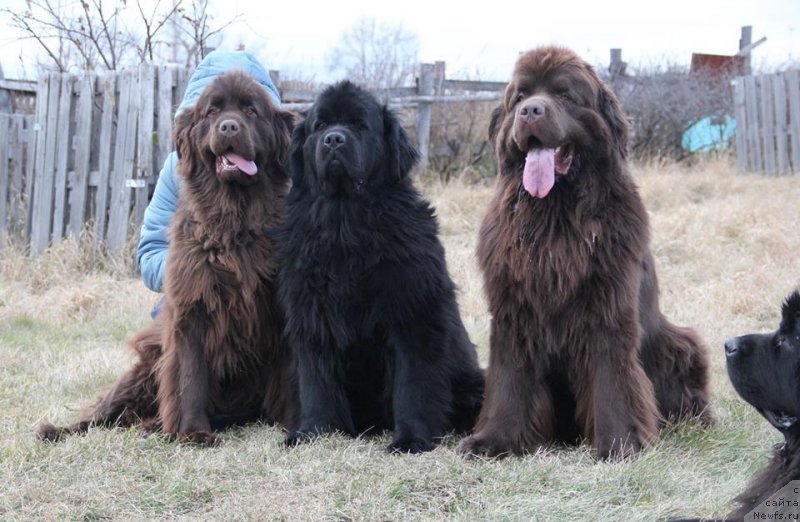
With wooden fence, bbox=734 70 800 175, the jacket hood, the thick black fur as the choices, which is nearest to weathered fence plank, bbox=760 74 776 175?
wooden fence, bbox=734 70 800 175

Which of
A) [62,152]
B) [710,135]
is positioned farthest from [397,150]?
[710,135]

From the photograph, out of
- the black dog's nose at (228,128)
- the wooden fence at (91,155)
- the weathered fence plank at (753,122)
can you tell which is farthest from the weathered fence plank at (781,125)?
the black dog's nose at (228,128)

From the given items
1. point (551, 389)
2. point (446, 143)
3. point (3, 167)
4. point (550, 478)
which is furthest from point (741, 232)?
point (3, 167)

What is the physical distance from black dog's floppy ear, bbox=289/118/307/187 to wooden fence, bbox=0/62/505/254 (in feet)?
14.0

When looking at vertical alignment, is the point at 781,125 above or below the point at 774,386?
above

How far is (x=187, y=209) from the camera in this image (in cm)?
436

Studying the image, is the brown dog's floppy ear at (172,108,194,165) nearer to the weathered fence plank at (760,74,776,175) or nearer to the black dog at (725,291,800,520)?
the black dog at (725,291,800,520)

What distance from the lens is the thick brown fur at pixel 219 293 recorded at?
4164 millimetres

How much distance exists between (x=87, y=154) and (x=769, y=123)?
1031 centimetres

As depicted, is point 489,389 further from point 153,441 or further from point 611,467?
point 153,441

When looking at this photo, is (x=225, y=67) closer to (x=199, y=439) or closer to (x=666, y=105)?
(x=199, y=439)

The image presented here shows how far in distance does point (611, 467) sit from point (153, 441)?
1.99 m

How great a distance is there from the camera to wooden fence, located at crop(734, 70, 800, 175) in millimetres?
13727

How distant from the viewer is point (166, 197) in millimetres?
5215
